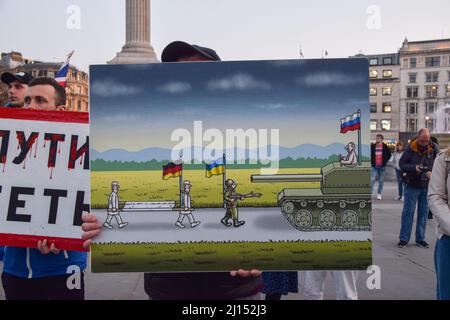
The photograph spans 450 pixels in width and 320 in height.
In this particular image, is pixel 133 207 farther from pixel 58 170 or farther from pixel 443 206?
pixel 443 206

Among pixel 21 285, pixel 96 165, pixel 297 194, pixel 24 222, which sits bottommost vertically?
pixel 21 285

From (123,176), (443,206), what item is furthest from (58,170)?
(443,206)

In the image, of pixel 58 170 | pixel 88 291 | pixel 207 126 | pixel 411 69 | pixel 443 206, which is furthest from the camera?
pixel 411 69

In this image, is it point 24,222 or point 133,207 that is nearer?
point 133,207

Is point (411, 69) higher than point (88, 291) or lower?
higher

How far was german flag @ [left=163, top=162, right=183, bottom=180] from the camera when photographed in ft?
7.06

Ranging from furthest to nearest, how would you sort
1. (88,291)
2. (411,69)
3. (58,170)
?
(411,69) → (88,291) → (58,170)

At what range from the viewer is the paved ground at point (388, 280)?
5.01 metres

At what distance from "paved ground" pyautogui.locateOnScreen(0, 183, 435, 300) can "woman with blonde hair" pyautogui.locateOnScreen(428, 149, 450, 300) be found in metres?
1.51

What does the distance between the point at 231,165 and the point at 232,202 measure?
17 centimetres

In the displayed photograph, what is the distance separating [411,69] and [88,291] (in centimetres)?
9864

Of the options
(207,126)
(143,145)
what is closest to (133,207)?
(143,145)

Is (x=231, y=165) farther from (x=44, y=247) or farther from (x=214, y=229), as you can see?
(x=44, y=247)

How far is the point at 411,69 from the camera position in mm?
93750
